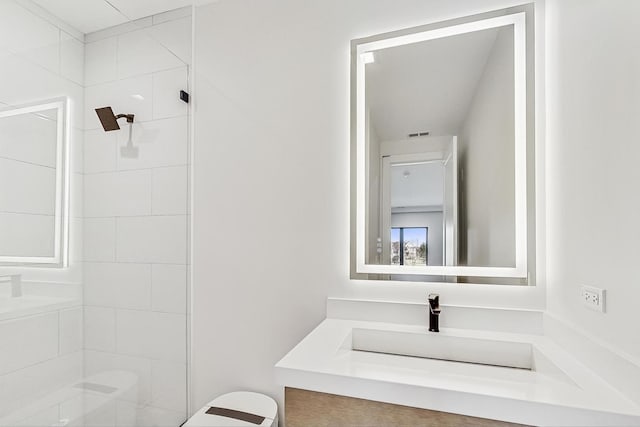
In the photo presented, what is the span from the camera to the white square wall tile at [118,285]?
1407 millimetres

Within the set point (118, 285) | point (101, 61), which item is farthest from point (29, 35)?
point (118, 285)

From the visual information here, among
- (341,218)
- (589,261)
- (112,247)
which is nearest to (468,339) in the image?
(589,261)

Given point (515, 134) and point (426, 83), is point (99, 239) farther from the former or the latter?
point (515, 134)

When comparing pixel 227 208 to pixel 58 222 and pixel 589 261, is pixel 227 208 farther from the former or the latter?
pixel 589 261

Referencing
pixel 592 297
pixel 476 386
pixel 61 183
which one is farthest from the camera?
pixel 61 183

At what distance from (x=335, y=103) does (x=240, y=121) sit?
19.4 inches

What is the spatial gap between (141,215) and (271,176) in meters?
0.62

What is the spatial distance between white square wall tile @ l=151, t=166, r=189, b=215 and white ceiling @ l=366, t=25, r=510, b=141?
988 mm

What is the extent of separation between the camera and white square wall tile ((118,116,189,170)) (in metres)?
1.55

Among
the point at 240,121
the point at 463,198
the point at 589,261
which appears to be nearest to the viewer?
the point at 589,261

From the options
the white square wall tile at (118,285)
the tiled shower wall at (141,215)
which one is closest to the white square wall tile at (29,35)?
the tiled shower wall at (141,215)

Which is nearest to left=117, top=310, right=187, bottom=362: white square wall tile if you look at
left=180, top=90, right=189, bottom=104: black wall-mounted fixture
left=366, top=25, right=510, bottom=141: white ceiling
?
left=180, top=90, right=189, bottom=104: black wall-mounted fixture

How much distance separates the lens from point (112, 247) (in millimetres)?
1465

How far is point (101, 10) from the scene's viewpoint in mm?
1496
